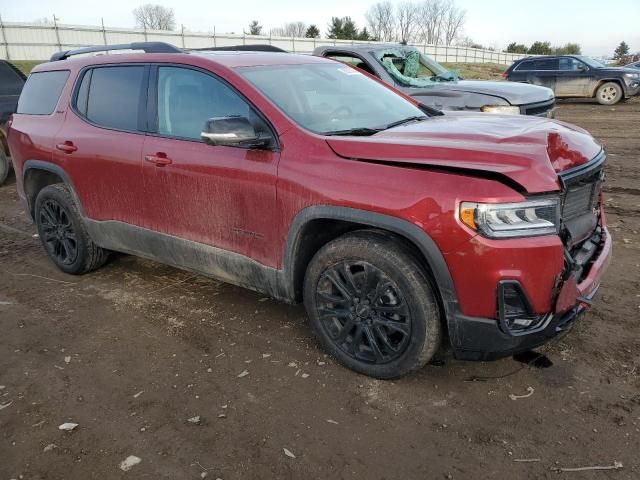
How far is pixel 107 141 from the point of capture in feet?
13.4

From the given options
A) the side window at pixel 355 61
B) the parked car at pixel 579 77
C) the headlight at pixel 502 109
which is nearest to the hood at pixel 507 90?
the headlight at pixel 502 109

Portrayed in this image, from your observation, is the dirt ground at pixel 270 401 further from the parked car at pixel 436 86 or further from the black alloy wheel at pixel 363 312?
the parked car at pixel 436 86

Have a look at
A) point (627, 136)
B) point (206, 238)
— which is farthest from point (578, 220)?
point (627, 136)

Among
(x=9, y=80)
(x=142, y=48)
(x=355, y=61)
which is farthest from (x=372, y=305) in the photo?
(x=9, y=80)

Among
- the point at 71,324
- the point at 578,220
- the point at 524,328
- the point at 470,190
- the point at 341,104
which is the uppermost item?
the point at 341,104

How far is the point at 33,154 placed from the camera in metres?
4.73

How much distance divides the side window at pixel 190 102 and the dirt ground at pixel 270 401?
4.49 ft

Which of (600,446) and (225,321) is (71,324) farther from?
(600,446)

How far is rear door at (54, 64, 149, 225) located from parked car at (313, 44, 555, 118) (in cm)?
317

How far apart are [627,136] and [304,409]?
10924 millimetres

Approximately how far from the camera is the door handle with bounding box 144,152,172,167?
367 cm

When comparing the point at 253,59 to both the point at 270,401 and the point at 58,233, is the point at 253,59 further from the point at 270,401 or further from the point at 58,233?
the point at 58,233

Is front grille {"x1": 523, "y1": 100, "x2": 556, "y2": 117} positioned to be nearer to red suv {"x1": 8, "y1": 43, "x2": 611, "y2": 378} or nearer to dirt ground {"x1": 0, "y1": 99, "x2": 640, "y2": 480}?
dirt ground {"x1": 0, "y1": 99, "x2": 640, "y2": 480}

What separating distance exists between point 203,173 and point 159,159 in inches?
17.4
